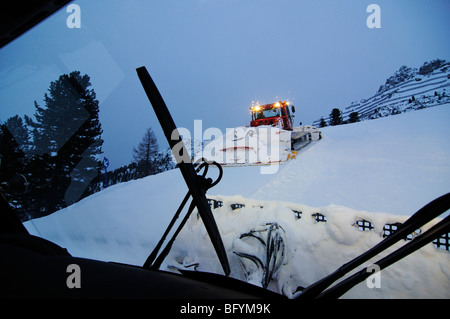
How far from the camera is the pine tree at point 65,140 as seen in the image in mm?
16531

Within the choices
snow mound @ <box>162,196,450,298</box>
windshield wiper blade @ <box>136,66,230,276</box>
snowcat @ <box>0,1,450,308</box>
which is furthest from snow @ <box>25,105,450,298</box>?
snowcat @ <box>0,1,450,308</box>

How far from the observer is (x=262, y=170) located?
841 centimetres

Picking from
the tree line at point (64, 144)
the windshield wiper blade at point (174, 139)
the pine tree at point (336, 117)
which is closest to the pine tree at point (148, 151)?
the tree line at point (64, 144)

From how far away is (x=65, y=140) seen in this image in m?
19.4

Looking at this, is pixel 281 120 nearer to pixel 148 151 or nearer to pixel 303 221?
pixel 303 221

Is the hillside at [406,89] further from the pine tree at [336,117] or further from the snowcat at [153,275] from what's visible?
the snowcat at [153,275]

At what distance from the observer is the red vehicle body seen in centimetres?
1350

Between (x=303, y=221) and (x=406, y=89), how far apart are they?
343 feet

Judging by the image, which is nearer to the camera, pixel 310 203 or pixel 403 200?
pixel 403 200

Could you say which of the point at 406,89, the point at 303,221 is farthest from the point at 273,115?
the point at 406,89

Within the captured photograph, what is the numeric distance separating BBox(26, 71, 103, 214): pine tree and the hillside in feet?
129

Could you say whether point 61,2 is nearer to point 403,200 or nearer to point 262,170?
point 403,200
